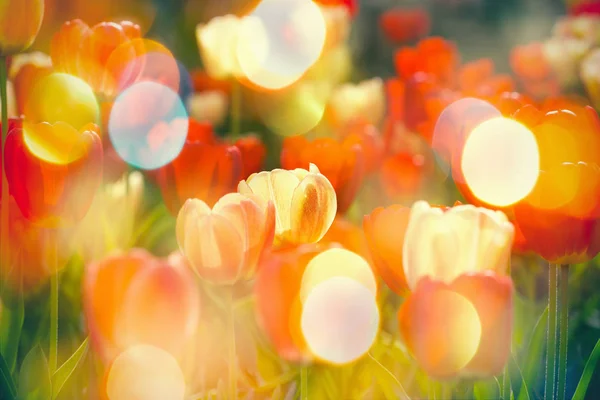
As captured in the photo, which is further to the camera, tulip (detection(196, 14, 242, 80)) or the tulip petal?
tulip (detection(196, 14, 242, 80))

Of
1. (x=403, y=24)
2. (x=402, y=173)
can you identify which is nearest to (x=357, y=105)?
(x=402, y=173)

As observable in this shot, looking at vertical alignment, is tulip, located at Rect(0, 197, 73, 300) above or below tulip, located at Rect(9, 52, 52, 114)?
below

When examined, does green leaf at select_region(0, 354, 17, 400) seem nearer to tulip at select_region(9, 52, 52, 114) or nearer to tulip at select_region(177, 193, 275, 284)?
tulip at select_region(177, 193, 275, 284)

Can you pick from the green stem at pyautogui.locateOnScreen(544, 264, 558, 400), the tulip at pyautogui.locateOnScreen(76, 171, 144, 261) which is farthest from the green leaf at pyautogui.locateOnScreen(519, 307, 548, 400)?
the tulip at pyautogui.locateOnScreen(76, 171, 144, 261)

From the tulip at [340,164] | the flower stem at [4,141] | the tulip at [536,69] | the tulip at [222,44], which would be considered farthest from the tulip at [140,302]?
the tulip at [536,69]

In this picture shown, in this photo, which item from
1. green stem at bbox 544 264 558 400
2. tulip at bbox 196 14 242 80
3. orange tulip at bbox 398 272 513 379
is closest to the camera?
orange tulip at bbox 398 272 513 379

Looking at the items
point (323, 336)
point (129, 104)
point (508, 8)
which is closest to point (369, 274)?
point (323, 336)

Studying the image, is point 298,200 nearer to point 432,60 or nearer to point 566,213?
point 566,213
